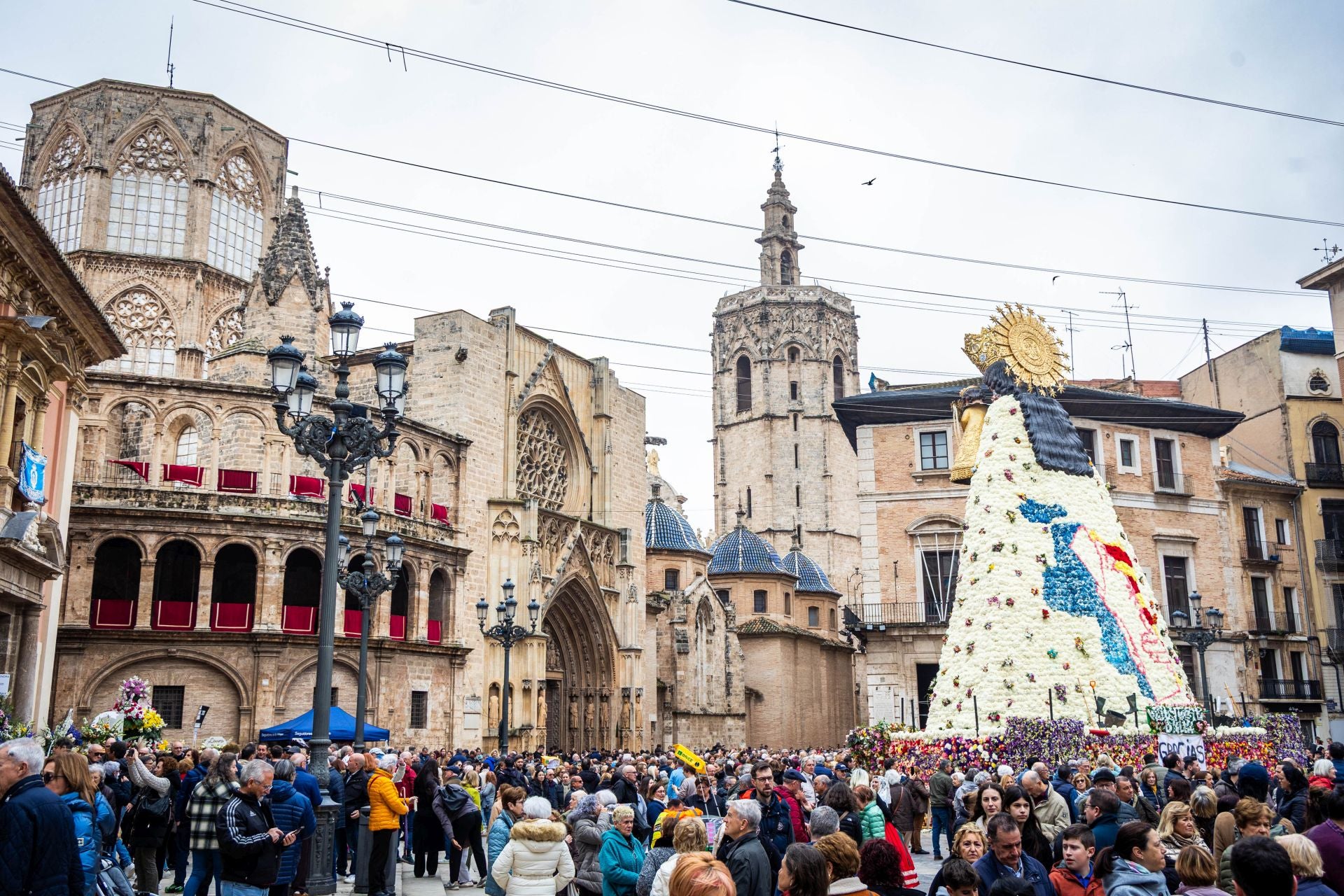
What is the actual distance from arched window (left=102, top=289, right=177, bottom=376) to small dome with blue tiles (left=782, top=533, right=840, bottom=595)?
27.3 meters

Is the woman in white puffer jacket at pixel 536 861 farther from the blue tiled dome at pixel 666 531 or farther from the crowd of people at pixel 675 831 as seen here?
the blue tiled dome at pixel 666 531

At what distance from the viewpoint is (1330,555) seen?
3988cm

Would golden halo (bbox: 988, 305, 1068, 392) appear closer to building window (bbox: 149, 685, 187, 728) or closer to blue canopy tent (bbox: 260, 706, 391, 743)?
blue canopy tent (bbox: 260, 706, 391, 743)

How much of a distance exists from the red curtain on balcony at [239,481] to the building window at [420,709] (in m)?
6.87

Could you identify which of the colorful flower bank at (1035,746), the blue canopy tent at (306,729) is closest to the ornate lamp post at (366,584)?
the blue canopy tent at (306,729)

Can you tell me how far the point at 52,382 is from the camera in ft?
63.3

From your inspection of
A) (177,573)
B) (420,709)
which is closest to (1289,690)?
(420,709)

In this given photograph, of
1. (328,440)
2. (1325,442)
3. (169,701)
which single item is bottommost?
(169,701)

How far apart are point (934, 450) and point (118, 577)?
77.8ft

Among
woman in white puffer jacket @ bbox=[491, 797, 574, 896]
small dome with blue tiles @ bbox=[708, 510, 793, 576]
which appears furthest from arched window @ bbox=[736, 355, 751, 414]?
woman in white puffer jacket @ bbox=[491, 797, 574, 896]

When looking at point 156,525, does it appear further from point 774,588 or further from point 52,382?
point 774,588

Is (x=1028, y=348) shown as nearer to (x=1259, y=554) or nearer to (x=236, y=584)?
(x=236, y=584)

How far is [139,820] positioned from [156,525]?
50.2 ft

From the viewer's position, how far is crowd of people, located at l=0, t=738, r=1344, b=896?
216 inches
